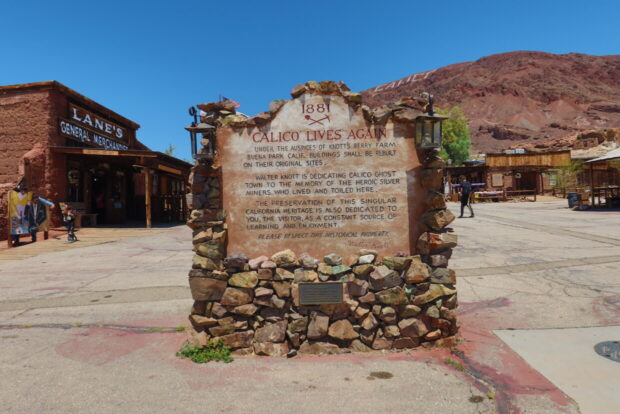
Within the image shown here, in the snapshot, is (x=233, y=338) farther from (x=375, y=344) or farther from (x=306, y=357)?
(x=375, y=344)

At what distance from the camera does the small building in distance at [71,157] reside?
13.7 meters

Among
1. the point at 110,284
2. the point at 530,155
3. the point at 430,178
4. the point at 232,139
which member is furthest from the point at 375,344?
the point at 530,155

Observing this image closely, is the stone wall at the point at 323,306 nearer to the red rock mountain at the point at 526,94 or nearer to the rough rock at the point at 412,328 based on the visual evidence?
the rough rock at the point at 412,328

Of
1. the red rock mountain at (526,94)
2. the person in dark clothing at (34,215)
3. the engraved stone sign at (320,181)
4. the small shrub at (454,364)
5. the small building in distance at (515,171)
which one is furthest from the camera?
the red rock mountain at (526,94)

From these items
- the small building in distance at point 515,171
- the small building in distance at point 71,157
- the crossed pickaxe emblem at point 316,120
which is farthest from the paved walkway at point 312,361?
the small building in distance at point 515,171

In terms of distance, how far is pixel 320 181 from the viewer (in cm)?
366

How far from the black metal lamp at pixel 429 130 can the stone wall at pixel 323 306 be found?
0.12 meters

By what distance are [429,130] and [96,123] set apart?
60.2ft

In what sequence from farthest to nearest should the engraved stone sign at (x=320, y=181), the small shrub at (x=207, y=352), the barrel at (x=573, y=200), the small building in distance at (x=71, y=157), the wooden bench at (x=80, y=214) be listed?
the barrel at (x=573, y=200) < the wooden bench at (x=80, y=214) < the small building in distance at (x=71, y=157) < the engraved stone sign at (x=320, y=181) < the small shrub at (x=207, y=352)

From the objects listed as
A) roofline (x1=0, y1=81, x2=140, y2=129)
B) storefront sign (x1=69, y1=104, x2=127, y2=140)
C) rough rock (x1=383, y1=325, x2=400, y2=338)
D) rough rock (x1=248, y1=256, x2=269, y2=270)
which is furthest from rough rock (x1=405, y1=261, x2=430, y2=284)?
storefront sign (x1=69, y1=104, x2=127, y2=140)

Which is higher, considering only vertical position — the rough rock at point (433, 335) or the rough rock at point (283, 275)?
the rough rock at point (283, 275)

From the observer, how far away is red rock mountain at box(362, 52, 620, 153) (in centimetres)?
9276

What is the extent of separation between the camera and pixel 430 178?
354 cm

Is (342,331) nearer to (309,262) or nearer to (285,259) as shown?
(309,262)
